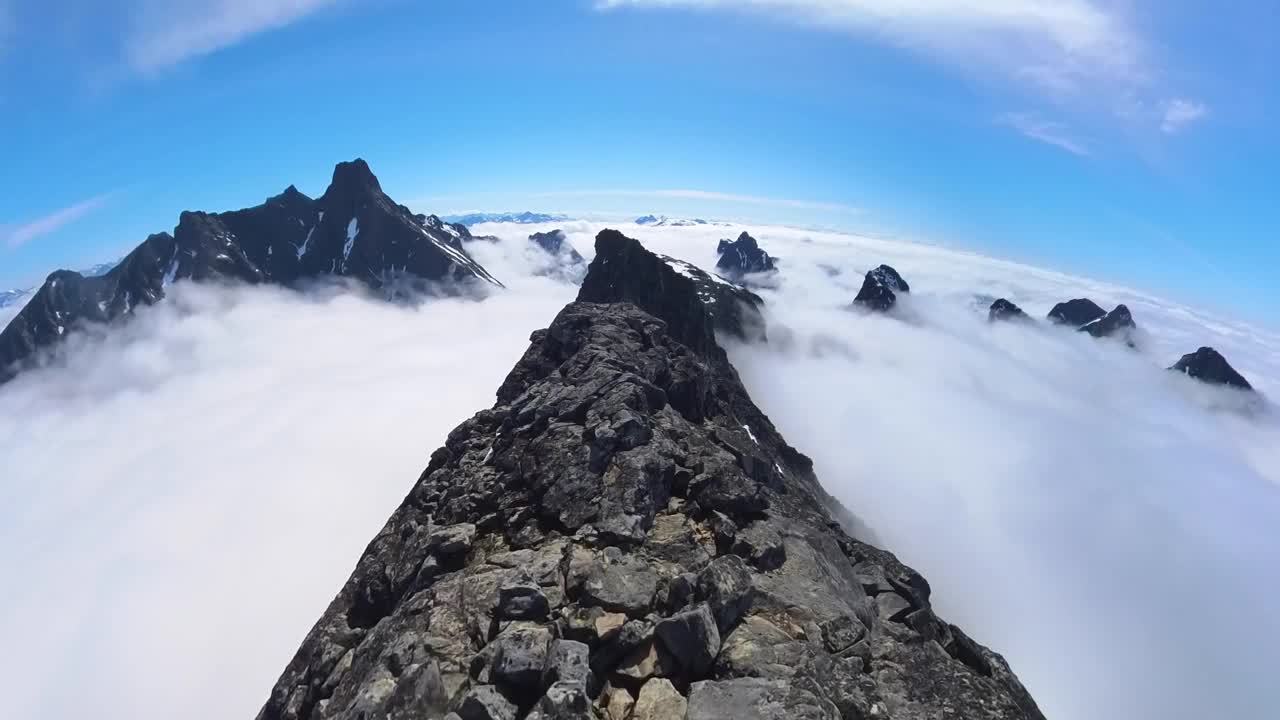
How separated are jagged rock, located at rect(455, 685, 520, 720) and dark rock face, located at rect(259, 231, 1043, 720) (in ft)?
0.17

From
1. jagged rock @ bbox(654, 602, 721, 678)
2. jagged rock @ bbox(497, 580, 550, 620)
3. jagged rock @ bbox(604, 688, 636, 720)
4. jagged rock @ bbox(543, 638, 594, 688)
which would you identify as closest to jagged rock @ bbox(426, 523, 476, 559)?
jagged rock @ bbox(497, 580, 550, 620)

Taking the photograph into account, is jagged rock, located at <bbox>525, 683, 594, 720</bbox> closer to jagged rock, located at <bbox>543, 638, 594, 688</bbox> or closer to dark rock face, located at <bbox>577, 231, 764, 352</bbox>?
jagged rock, located at <bbox>543, 638, 594, 688</bbox>

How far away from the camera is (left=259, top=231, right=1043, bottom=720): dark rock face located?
1509 cm

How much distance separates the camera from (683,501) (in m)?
25.7

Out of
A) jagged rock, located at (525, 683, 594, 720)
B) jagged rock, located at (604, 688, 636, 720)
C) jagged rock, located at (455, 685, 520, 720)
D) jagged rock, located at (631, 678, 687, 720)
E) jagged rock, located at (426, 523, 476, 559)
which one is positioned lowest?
jagged rock, located at (426, 523, 476, 559)

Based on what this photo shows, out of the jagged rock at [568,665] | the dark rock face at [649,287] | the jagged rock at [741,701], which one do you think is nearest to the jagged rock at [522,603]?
the jagged rock at [568,665]

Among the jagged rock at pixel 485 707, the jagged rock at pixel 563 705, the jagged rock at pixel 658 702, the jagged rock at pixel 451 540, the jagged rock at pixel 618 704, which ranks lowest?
the jagged rock at pixel 451 540

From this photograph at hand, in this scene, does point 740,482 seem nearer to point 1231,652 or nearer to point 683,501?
point 683,501

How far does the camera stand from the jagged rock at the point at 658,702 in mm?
14500

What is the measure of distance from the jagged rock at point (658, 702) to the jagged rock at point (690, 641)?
Answer: 2.61 ft

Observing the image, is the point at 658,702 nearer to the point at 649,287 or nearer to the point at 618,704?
the point at 618,704

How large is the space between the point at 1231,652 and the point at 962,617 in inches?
5074

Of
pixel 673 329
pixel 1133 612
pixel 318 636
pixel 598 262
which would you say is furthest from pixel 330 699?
pixel 1133 612

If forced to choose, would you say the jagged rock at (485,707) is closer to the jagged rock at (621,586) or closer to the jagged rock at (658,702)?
the jagged rock at (658,702)
